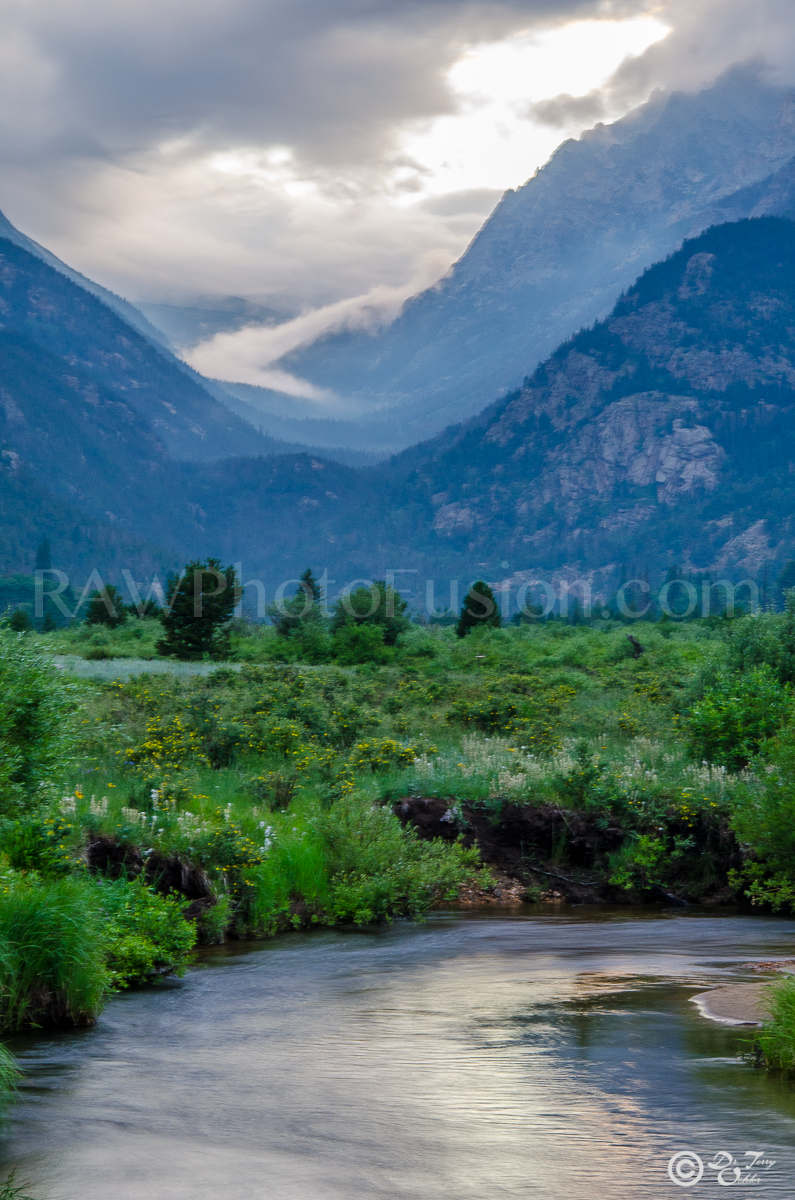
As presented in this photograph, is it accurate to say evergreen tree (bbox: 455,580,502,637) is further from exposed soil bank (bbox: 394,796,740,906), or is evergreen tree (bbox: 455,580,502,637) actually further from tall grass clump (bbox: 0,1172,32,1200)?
tall grass clump (bbox: 0,1172,32,1200)

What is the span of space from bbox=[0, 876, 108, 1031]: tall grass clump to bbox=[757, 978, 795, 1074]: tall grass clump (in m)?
6.36

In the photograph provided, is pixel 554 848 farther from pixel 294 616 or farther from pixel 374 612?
pixel 294 616

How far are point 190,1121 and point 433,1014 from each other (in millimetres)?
3987

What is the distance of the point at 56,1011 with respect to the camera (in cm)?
1166

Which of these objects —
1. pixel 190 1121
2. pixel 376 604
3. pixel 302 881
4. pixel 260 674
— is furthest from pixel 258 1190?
pixel 376 604

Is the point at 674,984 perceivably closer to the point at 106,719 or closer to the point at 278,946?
the point at 278,946

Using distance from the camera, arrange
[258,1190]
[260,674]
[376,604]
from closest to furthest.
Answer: [258,1190], [260,674], [376,604]

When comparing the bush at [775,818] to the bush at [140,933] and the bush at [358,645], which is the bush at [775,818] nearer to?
the bush at [140,933]

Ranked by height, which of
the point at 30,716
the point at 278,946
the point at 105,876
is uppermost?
the point at 30,716

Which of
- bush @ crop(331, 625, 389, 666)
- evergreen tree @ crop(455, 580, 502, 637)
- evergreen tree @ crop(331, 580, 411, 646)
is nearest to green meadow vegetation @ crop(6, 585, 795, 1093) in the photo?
bush @ crop(331, 625, 389, 666)

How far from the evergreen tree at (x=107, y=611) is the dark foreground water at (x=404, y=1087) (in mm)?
57539

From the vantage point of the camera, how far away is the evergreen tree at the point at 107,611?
70.9 m

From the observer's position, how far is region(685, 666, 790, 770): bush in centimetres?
2259

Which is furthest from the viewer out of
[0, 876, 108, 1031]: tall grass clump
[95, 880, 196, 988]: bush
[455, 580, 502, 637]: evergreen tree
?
[455, 580, 502, 637]: evergreen tree
